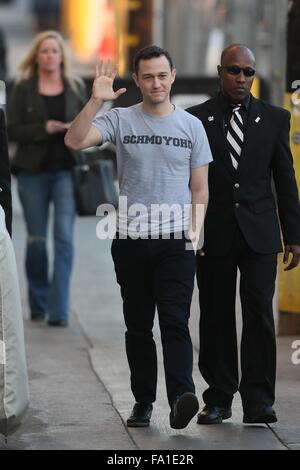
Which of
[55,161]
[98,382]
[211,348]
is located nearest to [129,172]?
[211,348]

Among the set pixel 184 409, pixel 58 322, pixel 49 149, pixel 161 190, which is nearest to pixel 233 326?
pixel 184 409

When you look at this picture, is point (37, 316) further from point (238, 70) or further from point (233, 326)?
point (238, 70)

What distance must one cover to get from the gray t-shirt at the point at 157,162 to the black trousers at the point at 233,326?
39cm

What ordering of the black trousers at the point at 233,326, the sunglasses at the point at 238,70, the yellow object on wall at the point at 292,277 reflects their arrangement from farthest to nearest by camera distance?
the yellow object on wall at the point at 292,277 < the black trousers at the point at 233,326 < the sunglasses at the point at 238,70

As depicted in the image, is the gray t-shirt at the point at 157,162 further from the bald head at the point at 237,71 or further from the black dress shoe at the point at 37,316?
the black dress shoe at the point at 37,316

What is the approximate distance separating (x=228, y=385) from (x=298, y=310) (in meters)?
2.21

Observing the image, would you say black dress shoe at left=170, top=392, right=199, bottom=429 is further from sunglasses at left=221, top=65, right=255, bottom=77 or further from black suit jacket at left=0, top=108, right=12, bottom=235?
sunglasses at left=221, top=65, right=255, bottom=77

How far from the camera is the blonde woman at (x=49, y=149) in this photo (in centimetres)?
1062

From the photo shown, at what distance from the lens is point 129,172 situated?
7223 mm

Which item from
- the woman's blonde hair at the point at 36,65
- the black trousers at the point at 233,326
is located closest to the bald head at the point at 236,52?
the black trousers at the point at 233,326

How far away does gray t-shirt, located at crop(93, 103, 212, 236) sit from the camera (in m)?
7.16

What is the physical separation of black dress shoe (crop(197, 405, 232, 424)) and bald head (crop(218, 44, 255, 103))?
1556 mm

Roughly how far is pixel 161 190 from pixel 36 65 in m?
3.91

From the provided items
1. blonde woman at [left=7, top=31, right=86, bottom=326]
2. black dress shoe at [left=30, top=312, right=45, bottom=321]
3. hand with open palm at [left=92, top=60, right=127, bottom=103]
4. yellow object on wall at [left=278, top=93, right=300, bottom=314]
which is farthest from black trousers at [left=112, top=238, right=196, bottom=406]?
black dress shoe at [left=30, top=312, right=45, bottom=321]
